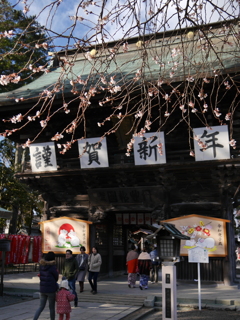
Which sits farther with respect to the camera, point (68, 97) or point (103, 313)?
point (68, 97)

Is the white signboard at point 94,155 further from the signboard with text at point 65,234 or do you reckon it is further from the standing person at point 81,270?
the standing person at point 81,270

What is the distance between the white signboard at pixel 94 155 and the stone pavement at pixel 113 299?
14.1 ft

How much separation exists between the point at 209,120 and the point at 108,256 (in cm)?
720

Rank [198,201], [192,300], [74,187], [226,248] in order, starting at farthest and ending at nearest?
[74,187] → [198,201] → [226,248] → [192,300]

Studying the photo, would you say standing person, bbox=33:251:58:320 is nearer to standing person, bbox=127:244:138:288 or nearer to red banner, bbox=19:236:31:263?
standing person, bbox=127:244:138:288

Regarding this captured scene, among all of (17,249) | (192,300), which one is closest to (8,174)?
(17,249)

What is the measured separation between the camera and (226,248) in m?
11.6

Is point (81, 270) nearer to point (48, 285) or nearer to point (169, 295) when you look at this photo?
point (48, 285)

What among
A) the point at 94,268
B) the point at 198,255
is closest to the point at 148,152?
the point at 198,255

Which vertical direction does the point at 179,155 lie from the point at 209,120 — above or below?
below

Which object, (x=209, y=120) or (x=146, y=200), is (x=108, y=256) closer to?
(x=146, y=200)

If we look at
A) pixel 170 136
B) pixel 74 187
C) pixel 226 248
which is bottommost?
pixel 226 248

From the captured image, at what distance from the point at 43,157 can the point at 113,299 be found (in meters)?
5.97

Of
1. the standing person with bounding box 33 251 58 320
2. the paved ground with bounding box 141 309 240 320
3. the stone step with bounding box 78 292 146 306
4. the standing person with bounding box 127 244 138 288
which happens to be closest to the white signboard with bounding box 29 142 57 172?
the standing person with bounding box 127 244 138 288
